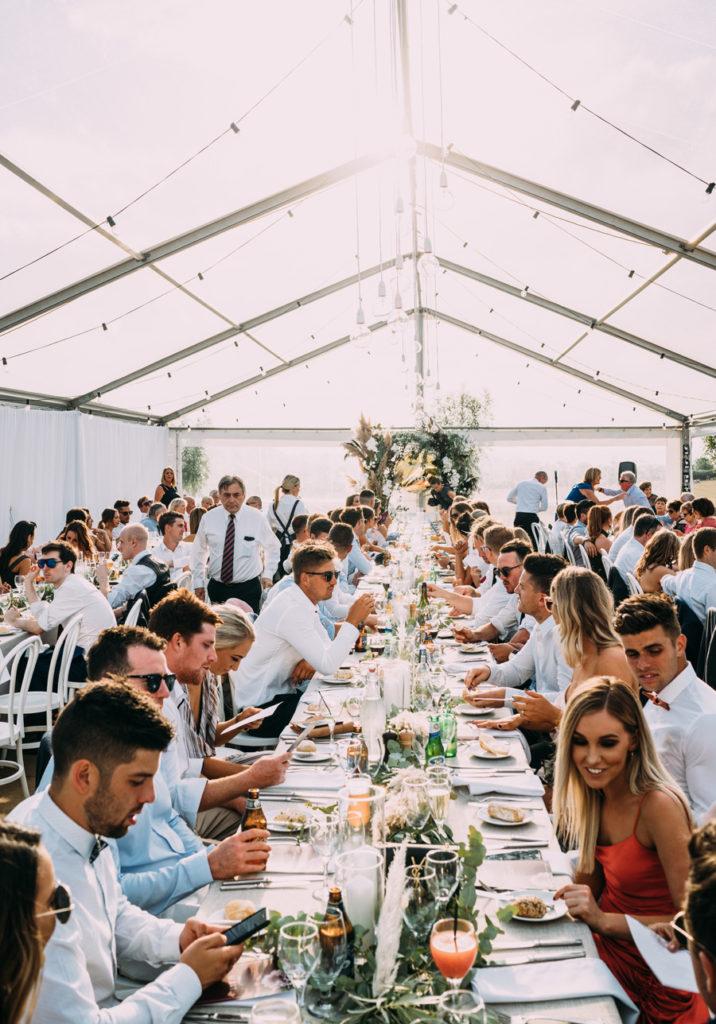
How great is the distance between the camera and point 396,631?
4043mm

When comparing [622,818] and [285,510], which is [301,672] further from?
[285,510]

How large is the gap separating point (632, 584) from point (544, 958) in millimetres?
4564

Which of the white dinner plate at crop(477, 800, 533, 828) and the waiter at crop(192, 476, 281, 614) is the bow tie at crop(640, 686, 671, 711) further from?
the waiter at crop(192, 476, 281, 614)

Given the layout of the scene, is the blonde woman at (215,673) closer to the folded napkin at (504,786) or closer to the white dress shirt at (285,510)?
the folded napkin at (504,786)

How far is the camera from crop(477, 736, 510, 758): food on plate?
2.59 m

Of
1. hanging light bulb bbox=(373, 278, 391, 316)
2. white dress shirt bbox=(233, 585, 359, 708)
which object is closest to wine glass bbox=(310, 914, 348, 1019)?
white dress shirt bbox=(233, 585, 359, 708)

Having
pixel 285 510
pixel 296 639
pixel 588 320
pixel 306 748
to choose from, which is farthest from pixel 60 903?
pixel 588 320

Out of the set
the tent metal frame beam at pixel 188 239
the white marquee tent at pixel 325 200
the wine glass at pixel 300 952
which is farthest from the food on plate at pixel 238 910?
the tent metal frame beam at pixel 188 239

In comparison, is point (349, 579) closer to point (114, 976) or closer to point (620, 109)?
point (620, 109)

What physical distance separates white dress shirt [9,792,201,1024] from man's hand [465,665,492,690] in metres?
2.06

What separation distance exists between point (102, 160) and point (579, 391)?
35.9 ft

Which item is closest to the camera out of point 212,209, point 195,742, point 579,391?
point 195,742

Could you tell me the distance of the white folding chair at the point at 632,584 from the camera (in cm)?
557

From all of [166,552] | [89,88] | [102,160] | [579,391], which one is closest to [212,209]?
[102,160]
